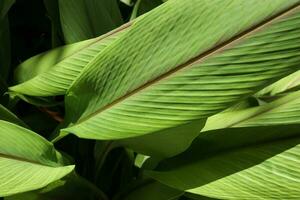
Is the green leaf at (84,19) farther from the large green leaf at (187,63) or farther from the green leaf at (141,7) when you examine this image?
the large green leaf at (187,63)

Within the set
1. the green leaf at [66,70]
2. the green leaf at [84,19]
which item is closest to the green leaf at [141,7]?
the green leaf at [84,19]

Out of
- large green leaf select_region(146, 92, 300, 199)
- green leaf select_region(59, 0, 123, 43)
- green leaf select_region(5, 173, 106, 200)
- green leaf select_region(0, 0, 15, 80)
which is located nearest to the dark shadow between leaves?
large green leaf select_region(146, 92, 300, 199)

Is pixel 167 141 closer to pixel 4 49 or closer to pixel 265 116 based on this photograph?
pixel 265 116

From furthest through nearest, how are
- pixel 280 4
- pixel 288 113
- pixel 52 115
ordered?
pixel 52 115
pixel 288 113
pixel 280 4

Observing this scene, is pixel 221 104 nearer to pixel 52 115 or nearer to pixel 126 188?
pixel 126 188

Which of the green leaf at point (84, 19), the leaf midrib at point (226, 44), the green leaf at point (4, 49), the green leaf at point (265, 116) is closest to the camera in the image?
the leaf midrib at point (226, 44)

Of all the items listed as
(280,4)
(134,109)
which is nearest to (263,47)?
(280,4)
